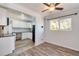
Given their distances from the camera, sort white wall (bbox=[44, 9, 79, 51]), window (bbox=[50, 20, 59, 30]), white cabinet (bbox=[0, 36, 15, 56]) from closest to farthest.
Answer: white cabinet (bbox=[0, 36, 15, 56]), window (bbox=[50, 20, 59, 30]), white wall (bbox=[44, 9, 79, 51])

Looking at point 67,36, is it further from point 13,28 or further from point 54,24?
point 13,28

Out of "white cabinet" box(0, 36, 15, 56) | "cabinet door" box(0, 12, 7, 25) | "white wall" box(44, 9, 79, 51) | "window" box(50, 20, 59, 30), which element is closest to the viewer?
"white cabinet" box(0, 36, 15, 56)

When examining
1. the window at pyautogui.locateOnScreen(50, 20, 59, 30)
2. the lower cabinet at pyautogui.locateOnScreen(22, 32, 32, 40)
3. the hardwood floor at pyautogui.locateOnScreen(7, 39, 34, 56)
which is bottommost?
the hardwood floor at pyautogui.locateOnScreen(7, 39, 34, 56)

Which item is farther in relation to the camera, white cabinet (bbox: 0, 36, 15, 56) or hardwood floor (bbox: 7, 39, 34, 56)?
hardwood floor (bbox: 7, 39, 34, 56)

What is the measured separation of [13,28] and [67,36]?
224 cm

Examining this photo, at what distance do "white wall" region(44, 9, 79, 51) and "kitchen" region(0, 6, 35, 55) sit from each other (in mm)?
615

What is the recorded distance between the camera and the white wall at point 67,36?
11.1 feet

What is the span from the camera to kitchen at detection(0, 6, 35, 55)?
2.78m

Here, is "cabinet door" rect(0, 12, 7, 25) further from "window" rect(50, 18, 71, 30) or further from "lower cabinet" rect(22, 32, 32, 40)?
"window" rect(50, 18, 71, 30)

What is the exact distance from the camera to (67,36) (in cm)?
377

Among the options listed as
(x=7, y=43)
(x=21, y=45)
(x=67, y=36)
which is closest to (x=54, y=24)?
(x=67, y=36)

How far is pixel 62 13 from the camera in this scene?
139 inches

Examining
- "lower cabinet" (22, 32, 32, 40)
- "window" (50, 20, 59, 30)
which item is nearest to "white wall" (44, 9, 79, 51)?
"window" (50, 20, 59, 30)

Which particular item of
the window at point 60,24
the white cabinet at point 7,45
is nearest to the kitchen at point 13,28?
the white cabinet at point 7,45
